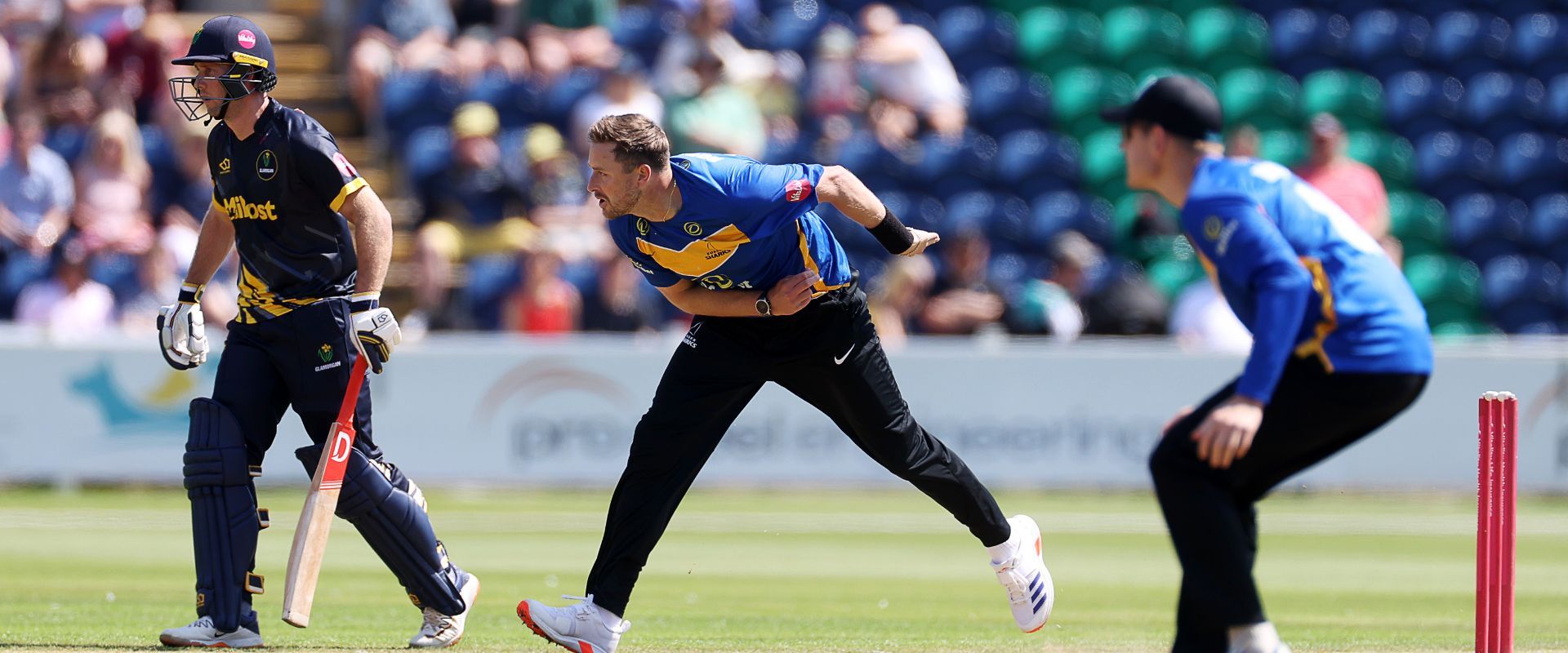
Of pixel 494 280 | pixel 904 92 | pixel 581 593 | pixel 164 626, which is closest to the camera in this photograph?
pixel 164 626

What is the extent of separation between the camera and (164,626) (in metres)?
6.84

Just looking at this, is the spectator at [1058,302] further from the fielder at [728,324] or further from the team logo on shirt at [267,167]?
the team logo on shirt at [267,167]

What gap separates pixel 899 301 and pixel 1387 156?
6140mm

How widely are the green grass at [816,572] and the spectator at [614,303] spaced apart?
136 cm

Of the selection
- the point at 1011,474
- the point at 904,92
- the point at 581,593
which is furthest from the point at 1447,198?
the point at 581,593

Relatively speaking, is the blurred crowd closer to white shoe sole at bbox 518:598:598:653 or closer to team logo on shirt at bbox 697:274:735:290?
team logo on shirt at bbox 697:274:735:290

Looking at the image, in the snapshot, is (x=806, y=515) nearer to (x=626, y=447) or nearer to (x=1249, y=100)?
(x=626, y=447)

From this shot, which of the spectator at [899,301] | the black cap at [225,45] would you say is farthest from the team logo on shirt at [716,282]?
the spectator at [899,301]

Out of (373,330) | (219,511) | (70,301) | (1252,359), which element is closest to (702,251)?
(373,330)

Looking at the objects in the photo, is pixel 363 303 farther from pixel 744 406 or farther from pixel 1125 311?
pixel 1125 311

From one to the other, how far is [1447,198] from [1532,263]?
3.49ft

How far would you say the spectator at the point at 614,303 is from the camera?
13.8 m

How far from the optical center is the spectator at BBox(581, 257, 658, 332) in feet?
45.2

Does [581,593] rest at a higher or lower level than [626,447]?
higher
